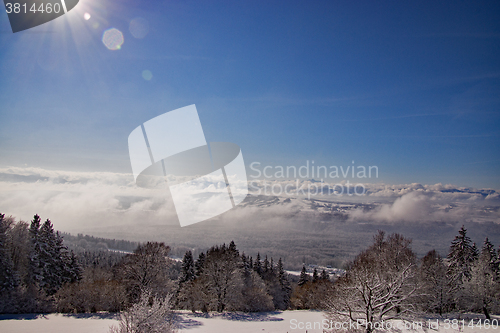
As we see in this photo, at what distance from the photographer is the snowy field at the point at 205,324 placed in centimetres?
1622

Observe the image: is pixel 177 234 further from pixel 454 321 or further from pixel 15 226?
pixel 454 321

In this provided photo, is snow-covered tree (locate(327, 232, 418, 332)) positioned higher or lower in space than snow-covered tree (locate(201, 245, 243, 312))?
higher

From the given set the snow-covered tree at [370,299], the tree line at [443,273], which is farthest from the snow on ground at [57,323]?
the tree line at [443,273]

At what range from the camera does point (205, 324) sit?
65.4ft

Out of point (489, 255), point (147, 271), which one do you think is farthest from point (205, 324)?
point (489, 255)

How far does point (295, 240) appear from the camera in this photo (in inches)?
7421

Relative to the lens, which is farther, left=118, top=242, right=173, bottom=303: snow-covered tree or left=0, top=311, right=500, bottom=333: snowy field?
left=118, top=242, right=173, bottom=303: snow-covered tree

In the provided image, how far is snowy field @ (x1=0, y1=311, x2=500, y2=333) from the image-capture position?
1622cm

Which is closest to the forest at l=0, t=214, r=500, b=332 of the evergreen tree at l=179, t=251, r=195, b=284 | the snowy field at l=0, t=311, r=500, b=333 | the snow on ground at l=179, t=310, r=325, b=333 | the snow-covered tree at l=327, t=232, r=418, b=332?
the snowy field at l=0, t=311, r=500, b=333

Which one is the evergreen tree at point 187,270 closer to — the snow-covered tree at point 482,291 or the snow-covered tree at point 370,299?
the snow-covered tree at point 370,299

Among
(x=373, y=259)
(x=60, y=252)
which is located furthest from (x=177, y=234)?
(x=373, y=259)

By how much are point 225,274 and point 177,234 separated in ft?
540

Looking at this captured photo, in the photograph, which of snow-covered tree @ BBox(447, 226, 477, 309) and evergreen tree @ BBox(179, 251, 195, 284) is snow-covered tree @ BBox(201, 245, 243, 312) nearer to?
evergreen tree @ BBox(179, 251, 195, 284)

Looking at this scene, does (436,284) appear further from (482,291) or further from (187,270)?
(187,270)
